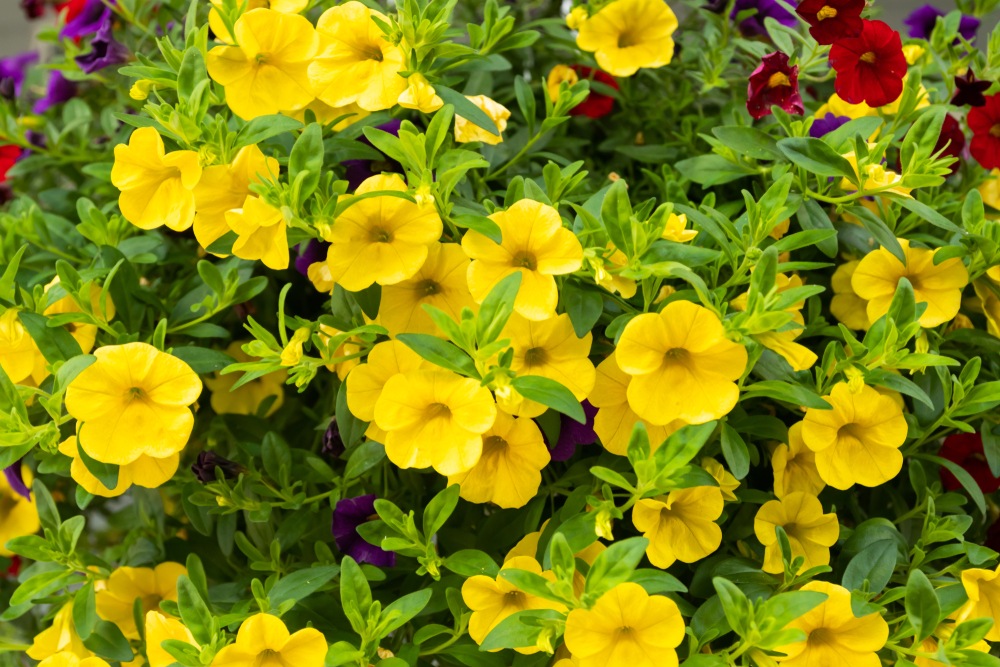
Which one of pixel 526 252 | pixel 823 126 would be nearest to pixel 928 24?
pixel 823 126

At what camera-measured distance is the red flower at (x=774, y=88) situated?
0.75 m

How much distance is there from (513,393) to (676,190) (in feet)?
0.91

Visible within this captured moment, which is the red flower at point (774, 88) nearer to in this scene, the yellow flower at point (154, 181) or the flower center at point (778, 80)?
the flower center at point (778, 80)

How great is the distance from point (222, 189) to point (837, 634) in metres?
0.51

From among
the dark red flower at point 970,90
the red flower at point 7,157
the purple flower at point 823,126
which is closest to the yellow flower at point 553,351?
the purple flower at point 823,126

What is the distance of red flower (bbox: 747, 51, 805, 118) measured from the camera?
2.47 feet

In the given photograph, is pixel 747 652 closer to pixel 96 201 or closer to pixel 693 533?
pixel 693 533

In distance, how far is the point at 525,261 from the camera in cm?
60

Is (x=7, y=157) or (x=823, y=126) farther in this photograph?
(x=7, y=157)

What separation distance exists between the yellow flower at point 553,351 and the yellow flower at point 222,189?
0.21m

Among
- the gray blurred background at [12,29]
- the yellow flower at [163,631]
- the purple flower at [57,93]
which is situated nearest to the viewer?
the yellow flower at [163,631]

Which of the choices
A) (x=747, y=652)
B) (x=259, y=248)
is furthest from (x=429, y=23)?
(x=747, y=652)

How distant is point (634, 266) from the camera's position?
582mm

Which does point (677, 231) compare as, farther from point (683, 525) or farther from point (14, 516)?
point (14, 516)
